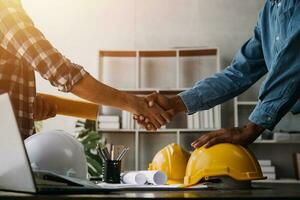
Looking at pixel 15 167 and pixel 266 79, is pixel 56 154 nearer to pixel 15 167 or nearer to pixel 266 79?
pixel 15 167

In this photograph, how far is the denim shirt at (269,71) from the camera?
4.83 feet

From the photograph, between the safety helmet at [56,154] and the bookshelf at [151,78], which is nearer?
the safety helmet at [56,154]

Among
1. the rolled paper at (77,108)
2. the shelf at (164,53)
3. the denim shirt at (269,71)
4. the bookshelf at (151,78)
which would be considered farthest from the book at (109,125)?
the rolled paper at (77,108)

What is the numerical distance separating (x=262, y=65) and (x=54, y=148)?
1258mm

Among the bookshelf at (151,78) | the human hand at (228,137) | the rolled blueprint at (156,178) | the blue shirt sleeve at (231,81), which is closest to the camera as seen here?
the human hand at (228,137)

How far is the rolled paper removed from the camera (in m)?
1.58

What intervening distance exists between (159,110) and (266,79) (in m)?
0.75

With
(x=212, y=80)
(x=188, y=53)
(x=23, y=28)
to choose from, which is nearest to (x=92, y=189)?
(x=23, y=28)

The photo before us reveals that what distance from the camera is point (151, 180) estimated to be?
4.68ft

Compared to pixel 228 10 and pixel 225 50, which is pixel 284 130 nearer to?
pixel 225 50

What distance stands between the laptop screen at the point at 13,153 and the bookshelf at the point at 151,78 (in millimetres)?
3392

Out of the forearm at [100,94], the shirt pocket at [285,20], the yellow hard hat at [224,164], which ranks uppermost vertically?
the shirt pocket at [285,20]

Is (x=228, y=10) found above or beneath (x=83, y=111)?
above

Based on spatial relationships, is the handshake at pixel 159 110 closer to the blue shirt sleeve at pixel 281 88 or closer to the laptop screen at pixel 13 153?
the blue shirt sleeve at pixel 281 88
